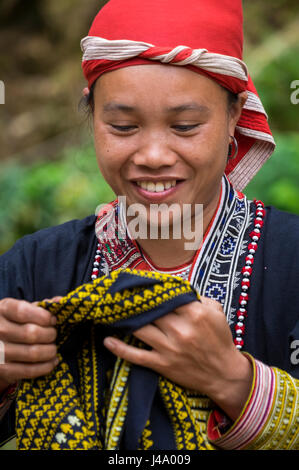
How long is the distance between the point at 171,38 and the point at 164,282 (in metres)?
0.74

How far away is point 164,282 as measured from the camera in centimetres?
164

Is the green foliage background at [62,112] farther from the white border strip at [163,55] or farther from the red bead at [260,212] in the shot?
the white border strip at [163,55]

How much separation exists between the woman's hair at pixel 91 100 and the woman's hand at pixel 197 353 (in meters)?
0.68

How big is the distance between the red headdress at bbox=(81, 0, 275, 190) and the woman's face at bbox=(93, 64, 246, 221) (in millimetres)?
34

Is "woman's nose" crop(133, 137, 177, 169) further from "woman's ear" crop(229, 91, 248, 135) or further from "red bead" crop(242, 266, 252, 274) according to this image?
"red bead" crop(242, 266, 252, 274)

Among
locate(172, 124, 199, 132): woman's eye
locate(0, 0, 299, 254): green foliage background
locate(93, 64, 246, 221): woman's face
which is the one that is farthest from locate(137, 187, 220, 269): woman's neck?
locate(0, 0, 299, 254): green foliage background

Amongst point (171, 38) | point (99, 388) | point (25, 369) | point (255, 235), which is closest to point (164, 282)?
point (99, 388)

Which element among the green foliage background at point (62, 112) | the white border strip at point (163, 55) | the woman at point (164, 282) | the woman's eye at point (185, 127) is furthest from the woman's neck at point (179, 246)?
the green foliage background at point (62, 112)

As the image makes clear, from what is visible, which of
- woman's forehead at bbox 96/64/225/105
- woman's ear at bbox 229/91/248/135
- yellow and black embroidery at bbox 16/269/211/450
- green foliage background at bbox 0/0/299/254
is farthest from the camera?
green foliage background at bbox 0/0/299/254

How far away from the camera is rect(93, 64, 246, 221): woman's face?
1.82 m

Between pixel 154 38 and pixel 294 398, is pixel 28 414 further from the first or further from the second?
pixel 154 38

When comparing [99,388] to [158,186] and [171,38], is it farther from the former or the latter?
[171,38]

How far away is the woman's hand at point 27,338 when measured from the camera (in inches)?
66.6

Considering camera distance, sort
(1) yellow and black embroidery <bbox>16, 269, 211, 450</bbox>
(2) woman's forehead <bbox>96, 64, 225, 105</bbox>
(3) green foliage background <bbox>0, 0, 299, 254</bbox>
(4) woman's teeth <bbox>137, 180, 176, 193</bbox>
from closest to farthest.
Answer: (1) yellow and black embroidery <bbox>16, 269, 211, 450</bbox>, (2) woman's forehead <bbox>96, 64, 225, 105</bbox>, (4) woman's teeth <bbox>137, 180, 176, 193</bbox>, (3) green foliage background <bbox>0, 0, 299, 254</bbox>
